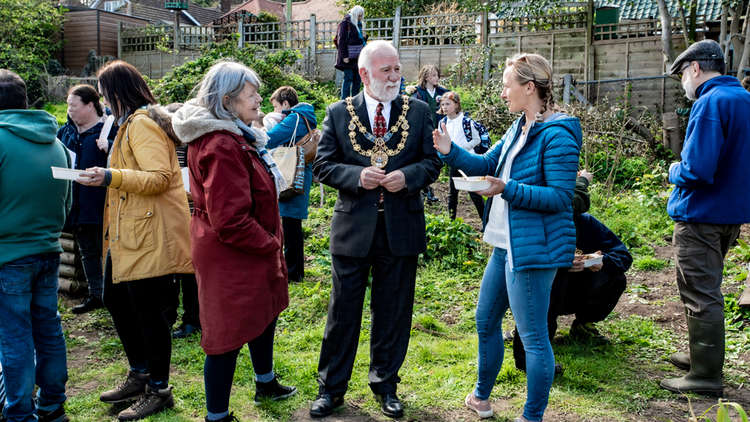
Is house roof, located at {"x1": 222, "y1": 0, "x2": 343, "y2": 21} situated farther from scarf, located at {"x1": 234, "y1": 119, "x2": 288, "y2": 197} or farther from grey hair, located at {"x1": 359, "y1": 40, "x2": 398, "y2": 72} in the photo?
scarf, located at {"x1": 234, "y1": 119, "x2": 288, "y2": 197}

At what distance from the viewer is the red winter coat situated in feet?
10.1

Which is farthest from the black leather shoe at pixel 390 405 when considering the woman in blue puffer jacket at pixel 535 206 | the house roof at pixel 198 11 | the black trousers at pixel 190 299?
the house roof at pixel 198 11

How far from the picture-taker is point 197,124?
3.12 m

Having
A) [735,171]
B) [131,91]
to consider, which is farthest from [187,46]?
[735,171]

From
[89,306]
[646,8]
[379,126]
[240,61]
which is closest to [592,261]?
[379,126]

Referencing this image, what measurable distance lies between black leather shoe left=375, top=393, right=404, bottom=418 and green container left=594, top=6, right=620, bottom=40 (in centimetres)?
1380

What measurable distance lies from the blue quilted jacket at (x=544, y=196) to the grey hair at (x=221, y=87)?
1.49 meters

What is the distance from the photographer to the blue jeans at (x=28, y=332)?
11.0ft

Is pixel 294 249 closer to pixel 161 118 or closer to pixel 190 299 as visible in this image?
pixel 190 299

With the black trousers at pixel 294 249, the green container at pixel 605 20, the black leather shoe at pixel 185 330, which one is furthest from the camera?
the green container at pixel 605 20

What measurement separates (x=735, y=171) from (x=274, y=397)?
10.5 ft

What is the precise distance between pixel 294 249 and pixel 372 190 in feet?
9.69

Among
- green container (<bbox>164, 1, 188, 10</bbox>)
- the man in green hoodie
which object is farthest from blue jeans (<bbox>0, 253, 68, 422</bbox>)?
green container (<bbox>164, 1, 188, 10</bbox>)

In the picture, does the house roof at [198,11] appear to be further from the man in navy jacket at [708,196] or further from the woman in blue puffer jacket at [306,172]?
the man in navy jacket at [708,196]
